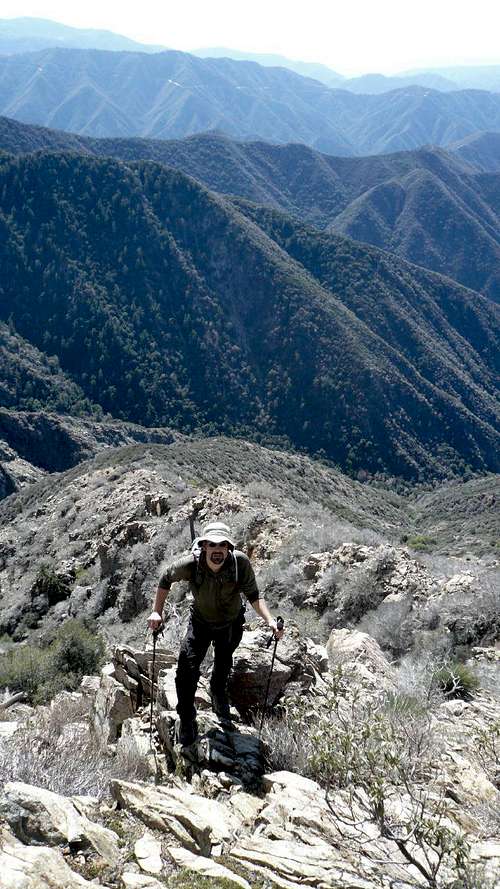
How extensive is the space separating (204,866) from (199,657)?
1.68 m

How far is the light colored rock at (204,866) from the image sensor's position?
10.4 feet

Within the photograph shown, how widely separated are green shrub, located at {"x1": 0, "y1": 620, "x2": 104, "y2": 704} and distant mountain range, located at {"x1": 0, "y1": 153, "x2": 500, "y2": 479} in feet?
193

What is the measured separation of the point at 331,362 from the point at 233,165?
111 m

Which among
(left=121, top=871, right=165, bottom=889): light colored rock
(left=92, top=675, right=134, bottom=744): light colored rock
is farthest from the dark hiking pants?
(left=121, top=871, right=165, bottom=889): light colored rock

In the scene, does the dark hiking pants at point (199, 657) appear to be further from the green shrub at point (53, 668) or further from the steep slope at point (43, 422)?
the steep slope at point (43, 422)

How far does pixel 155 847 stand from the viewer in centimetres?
346

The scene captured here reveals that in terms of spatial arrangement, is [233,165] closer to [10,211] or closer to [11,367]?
[10,211]

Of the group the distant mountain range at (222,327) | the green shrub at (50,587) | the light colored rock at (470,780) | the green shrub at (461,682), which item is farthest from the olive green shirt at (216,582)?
the distant mountain range at (222,327)

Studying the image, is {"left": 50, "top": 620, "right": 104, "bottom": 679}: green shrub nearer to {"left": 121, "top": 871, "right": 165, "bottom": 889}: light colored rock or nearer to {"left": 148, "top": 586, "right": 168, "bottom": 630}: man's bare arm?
{"left": 148, "top": 586, "right": 168, "bottom": 630}: man's bare arm

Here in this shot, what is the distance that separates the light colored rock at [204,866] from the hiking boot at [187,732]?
42.2 inches

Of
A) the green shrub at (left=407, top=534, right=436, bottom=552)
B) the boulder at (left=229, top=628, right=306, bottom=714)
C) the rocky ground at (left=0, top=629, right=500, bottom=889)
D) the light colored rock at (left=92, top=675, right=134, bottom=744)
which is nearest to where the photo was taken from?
the rocky ground at (left=0, top=629, right=500, bottom=889)

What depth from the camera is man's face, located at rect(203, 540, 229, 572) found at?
15.5ft

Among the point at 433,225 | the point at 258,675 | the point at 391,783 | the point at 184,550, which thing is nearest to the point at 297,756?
the point at 391,783

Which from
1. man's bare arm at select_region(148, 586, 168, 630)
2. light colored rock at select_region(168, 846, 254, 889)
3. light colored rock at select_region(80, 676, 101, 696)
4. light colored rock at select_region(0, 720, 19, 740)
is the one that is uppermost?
man's bare arm at select_region(148, 586, 168, 630)
